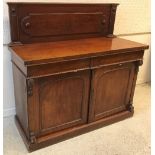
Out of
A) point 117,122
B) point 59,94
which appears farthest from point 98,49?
point 117,122

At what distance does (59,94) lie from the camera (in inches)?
68.7

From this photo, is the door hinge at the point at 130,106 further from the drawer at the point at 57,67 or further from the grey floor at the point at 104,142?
the drawer at the point at 57,67

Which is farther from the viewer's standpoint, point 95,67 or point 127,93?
point 127,93


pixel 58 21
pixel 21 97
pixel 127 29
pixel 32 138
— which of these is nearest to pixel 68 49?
pixel 58 21

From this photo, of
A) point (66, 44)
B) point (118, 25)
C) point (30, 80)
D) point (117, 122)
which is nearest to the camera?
point (30, 80)

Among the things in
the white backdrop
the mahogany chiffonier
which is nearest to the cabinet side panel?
the mahogany chiffonier

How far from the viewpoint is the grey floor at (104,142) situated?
179 cm

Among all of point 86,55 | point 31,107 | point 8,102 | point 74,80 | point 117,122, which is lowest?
point 117,122

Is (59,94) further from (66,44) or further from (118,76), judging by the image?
(118,76)

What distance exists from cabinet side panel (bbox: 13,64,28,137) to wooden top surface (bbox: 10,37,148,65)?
7.2 inches

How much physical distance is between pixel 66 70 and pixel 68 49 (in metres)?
0.20

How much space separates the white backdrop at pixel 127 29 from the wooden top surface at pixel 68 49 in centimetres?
32

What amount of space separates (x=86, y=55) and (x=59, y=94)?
1.24ft
